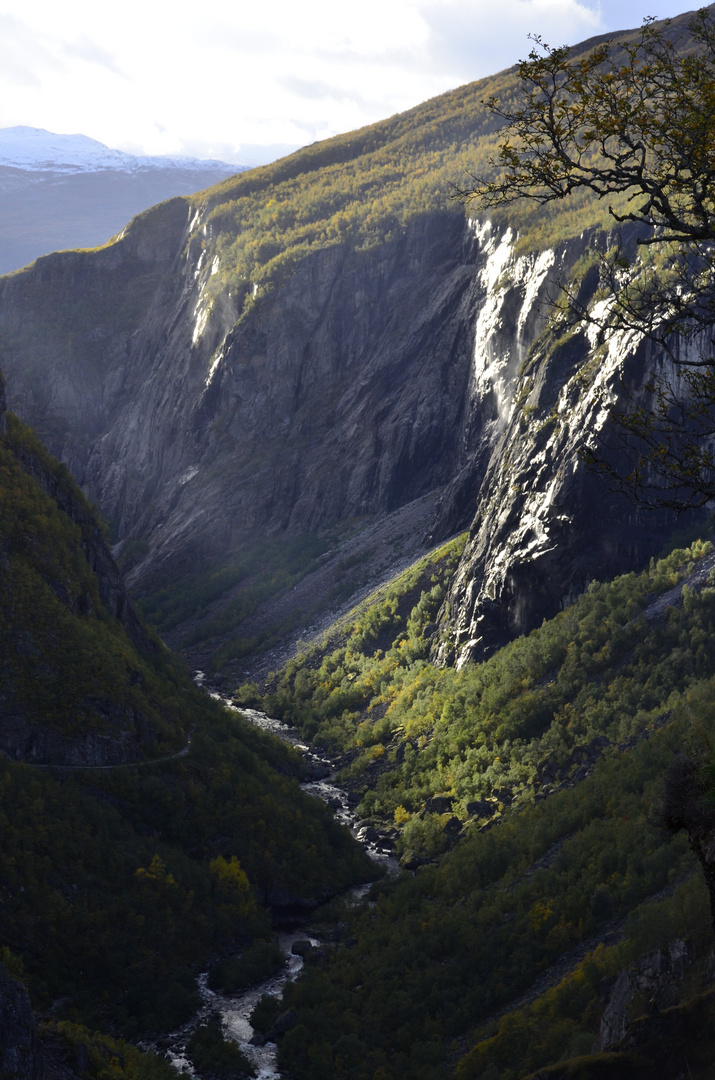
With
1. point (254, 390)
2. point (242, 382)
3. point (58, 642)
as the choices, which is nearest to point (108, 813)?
point (58, 642)

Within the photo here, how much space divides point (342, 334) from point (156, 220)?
237 feet

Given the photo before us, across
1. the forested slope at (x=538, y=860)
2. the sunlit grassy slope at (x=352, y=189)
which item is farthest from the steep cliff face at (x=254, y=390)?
the forested slope at (x=538, y=860)

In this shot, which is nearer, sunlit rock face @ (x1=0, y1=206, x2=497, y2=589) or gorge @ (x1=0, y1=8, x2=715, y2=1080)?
gorge @ (x1=0, y1=8, x2=715, y2=1080)

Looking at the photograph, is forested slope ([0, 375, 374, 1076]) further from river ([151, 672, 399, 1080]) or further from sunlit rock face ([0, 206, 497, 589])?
sunlit rock face ([0, 206, 497, 589])

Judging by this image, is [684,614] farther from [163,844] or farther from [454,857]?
[163,844]

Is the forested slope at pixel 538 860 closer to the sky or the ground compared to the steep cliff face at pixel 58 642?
closer to the ground

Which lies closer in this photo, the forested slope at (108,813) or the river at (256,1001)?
the river at (256,1001)

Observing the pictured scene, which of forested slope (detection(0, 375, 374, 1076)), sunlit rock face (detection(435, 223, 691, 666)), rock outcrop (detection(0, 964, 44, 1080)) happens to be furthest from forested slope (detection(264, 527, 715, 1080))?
rock outcrop (detection(0, 964, 44, 1080))

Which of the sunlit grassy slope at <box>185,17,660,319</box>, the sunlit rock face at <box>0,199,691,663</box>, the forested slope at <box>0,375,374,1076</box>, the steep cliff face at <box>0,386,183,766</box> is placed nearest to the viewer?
the forested slope at <box>0,375,374,1076</box>

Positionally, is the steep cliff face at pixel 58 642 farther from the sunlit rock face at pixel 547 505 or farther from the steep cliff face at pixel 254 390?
the steep cliff face at pixel 254 390

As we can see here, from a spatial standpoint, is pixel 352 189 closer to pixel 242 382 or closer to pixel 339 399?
pixel 242 382

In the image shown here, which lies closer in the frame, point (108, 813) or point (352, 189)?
point (108, 813)

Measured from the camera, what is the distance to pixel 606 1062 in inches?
896

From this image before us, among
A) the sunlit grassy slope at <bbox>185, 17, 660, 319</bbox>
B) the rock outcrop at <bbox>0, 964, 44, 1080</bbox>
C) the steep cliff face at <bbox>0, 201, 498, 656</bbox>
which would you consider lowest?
the rock outcrop at <bbox>0, 964, 44, 1080</bbox>
